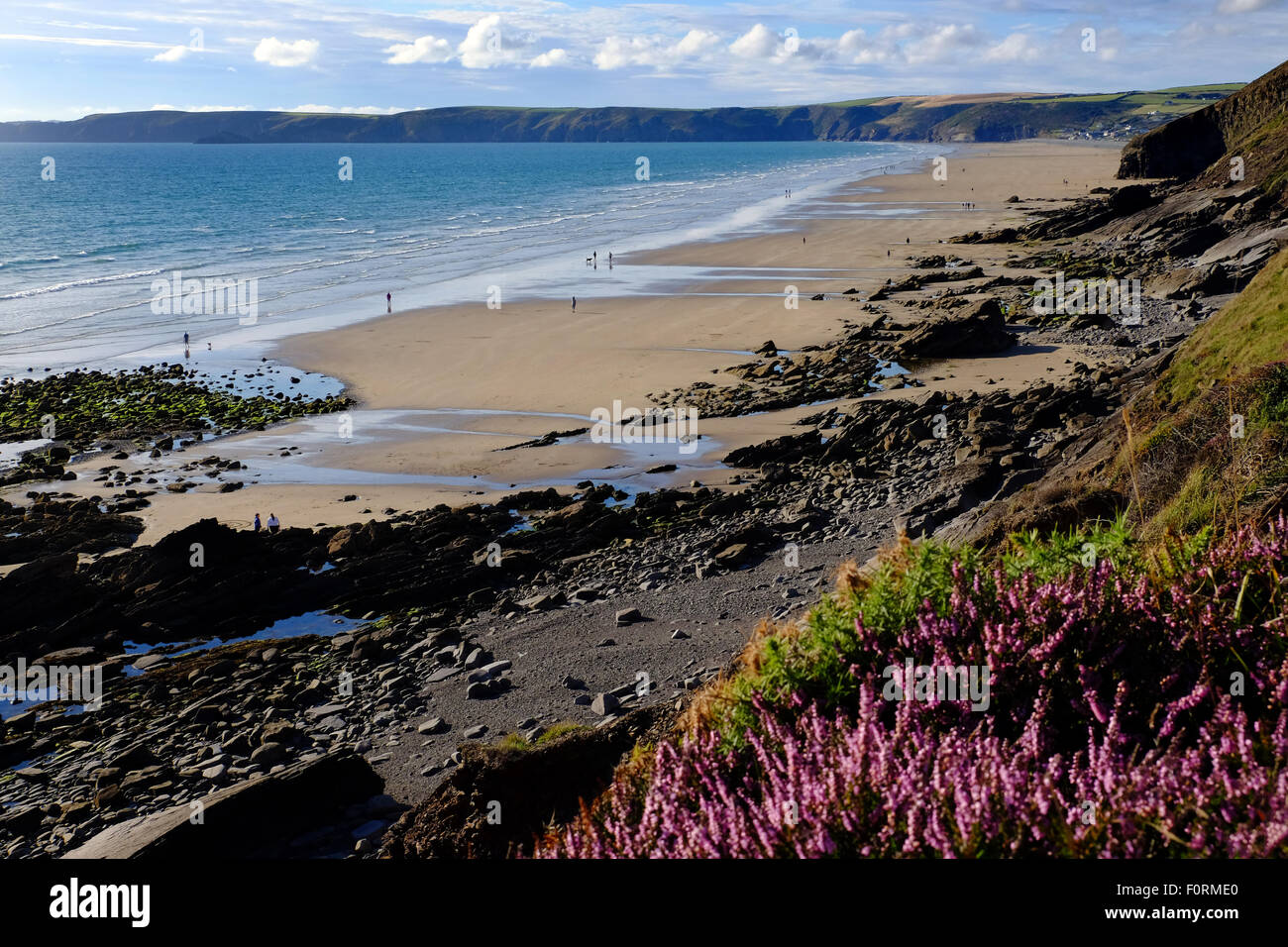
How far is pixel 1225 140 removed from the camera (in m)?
70.6

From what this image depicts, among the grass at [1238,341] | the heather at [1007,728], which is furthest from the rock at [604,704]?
the grass at [1238,341]

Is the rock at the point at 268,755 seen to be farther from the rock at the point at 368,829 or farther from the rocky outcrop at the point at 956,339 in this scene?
the rocky outcrop at the point at 956,339

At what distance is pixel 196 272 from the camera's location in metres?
59.7

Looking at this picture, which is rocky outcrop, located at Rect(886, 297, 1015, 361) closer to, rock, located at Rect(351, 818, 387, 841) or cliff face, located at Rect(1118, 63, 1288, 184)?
rock, located at Rect(351, 818, 387, 841)

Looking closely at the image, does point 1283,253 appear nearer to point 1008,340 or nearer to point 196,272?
point 1008,340

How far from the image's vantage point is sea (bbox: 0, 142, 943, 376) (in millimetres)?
44375

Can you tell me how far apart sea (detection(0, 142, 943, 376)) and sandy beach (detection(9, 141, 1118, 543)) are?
434 cm

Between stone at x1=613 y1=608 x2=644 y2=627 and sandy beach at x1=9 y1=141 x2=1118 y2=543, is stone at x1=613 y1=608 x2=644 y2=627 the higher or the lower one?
the lower one

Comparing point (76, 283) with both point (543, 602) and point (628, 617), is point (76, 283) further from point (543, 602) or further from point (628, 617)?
point (628, 617)

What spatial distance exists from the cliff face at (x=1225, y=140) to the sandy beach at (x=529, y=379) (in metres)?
14.9

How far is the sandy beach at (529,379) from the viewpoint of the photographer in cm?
2230

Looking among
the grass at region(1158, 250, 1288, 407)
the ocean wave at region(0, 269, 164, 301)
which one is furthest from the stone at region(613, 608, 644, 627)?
the ocean wave at region(0, 269, 164, 301)

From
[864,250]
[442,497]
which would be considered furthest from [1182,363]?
[864,250]
